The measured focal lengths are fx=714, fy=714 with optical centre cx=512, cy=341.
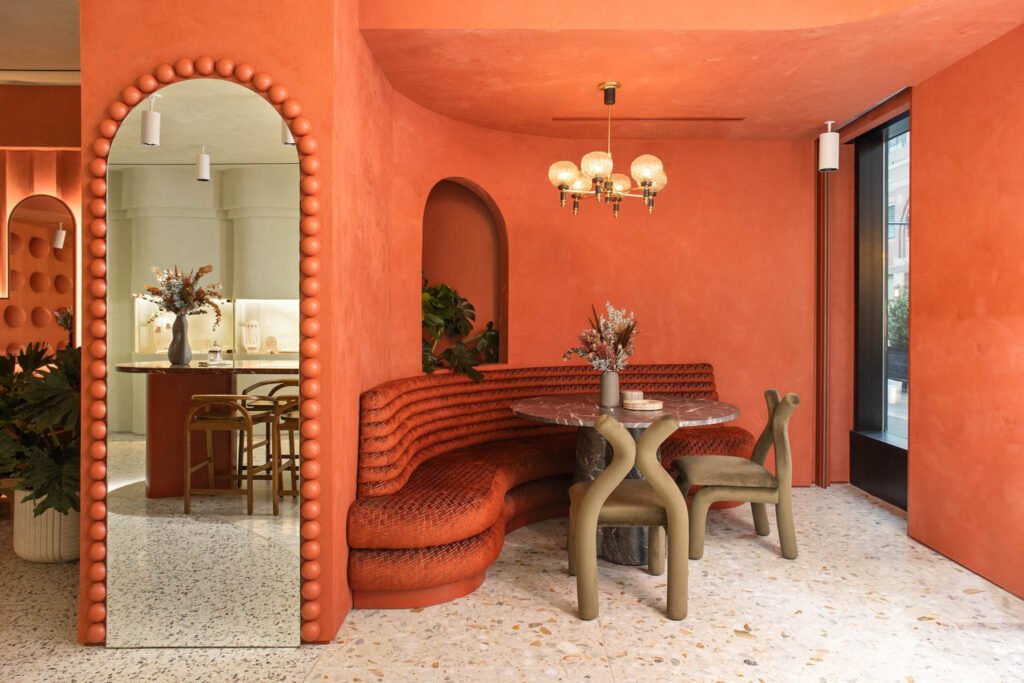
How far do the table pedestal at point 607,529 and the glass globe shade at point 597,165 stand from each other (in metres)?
1.42

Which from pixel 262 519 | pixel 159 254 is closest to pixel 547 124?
pixel 159 254

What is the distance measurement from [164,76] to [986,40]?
12.9 ft

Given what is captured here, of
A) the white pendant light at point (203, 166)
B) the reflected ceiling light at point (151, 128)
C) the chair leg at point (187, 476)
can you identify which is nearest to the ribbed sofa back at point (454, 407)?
the chair leg at point (187, 476)

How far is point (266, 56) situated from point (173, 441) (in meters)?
1.66

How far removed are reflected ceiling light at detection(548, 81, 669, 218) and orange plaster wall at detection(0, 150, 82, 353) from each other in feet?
12.2

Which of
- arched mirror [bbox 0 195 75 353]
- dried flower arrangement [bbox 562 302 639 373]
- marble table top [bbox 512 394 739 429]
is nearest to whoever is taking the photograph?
marble table top [bbox 512 394 739 429]

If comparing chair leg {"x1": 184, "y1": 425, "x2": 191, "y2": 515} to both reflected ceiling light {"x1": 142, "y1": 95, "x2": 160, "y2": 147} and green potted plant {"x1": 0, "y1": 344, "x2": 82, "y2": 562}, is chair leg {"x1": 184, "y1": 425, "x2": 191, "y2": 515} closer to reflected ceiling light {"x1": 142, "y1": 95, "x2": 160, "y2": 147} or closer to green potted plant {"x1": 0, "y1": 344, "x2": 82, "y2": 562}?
green potted plant {"x1": 0, "y1": 344, "x2": 82, "y2": 562}

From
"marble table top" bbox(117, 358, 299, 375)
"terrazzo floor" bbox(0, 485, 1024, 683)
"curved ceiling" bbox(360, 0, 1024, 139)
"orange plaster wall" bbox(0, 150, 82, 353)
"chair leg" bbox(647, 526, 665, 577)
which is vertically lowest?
"terrazzo floor" bbox(0, 485, 1024, 683)

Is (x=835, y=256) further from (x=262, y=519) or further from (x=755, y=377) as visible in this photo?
(x=262, y=519)

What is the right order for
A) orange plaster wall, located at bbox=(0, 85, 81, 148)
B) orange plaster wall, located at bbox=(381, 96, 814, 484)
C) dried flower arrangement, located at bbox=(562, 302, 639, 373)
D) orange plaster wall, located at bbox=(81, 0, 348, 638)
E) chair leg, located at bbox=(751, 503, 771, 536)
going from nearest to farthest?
orange plaster wall, located at bbox=(81, 0, 348, 638) < dried flower arrangement, located at bbox=(562, 302, 639, 373) < chair leg, located at bbox=(751, 503, 771, 536) < orange plaster wall, located at bbox=(0, 85, 81, 148) < orange plaster wall, located at bbox=(381, 96, 814, 484)

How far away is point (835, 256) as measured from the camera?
5.63 meters

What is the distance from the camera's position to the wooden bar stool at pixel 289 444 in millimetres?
3025

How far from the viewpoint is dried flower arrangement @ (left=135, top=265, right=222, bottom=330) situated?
9.87 feet

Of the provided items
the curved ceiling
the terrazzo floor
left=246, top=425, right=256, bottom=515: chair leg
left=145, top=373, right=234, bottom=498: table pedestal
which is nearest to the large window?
the curved ceiling
